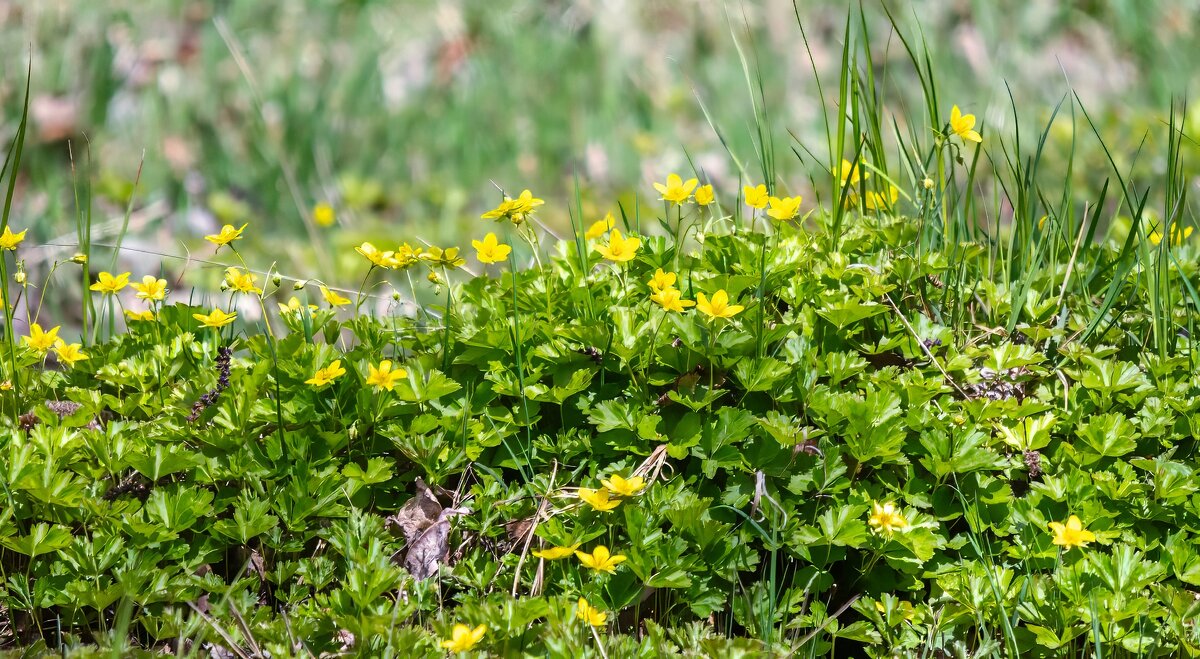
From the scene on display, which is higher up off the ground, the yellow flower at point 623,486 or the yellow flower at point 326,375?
the yellow flower at point 326,375

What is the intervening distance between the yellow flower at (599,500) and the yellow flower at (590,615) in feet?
0.47

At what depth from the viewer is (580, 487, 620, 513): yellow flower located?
158cm

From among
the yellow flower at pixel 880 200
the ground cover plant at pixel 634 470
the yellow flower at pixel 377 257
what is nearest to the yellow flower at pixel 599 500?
the ground cover plant at pixel 634 470

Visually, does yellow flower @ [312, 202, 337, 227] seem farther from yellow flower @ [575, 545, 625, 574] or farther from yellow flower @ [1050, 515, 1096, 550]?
yellow flower @ [1050, 515, 1096, 550]

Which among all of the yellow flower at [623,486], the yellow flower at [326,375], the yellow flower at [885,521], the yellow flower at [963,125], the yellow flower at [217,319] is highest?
the yellow flower at [963,125]

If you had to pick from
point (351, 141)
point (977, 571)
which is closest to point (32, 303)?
point (351, 141)

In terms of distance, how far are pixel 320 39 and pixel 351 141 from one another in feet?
2.09

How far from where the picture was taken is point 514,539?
1.80m

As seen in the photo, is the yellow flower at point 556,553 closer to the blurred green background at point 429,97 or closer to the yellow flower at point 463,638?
the yellow flower at point 463,638

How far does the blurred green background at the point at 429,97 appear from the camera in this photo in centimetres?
425

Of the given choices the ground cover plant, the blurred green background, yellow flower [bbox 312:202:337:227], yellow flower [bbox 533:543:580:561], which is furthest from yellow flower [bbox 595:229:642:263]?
the blurred green background

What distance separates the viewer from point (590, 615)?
1494 millimetres

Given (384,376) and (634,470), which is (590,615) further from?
(384,376)

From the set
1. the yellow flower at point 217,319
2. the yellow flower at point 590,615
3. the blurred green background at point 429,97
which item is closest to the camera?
the yellow flower at point 590,615
